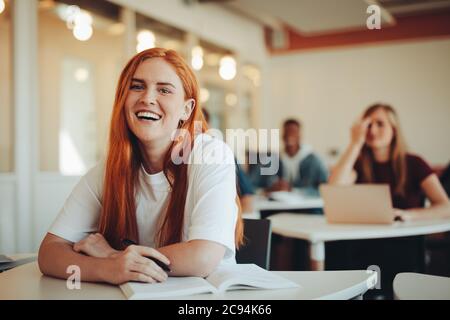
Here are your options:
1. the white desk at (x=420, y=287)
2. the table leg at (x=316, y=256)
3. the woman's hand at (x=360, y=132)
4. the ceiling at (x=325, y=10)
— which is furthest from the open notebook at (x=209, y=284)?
the ceiling at (x=325, y=10)

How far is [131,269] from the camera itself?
3.87ft

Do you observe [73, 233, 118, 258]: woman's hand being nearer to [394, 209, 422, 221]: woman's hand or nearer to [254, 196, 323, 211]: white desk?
[394, 209, 422, 221]: woman's hand

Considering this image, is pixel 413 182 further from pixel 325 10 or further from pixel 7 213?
pixel 325 10

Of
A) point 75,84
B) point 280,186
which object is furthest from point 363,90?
point 75,84

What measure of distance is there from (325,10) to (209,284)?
17.9 feet

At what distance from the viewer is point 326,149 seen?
321 inches

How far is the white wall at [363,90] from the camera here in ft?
24.3

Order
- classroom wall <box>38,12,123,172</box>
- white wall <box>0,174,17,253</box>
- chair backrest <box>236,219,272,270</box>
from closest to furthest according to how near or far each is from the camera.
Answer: chair backrest <box>236,219,272,270</box> → white wall <box>0,174,17,253</box> → classroom wall <box>38,12,123,172</box>

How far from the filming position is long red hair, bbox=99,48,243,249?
1.52 m

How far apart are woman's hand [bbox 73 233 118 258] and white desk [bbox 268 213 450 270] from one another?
1051 mm

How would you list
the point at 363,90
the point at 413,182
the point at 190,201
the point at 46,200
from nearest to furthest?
the point at 190,201, the point at 413,182, the point at 46,200, the point at 363,90

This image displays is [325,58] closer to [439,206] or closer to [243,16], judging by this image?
[243,16]

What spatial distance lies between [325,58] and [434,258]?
524 centimetres

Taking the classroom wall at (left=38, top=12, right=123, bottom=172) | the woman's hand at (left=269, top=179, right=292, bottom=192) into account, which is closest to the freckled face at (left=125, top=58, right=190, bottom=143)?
the woman's hand at (left=269, top=179, right=292, bottom=192)
